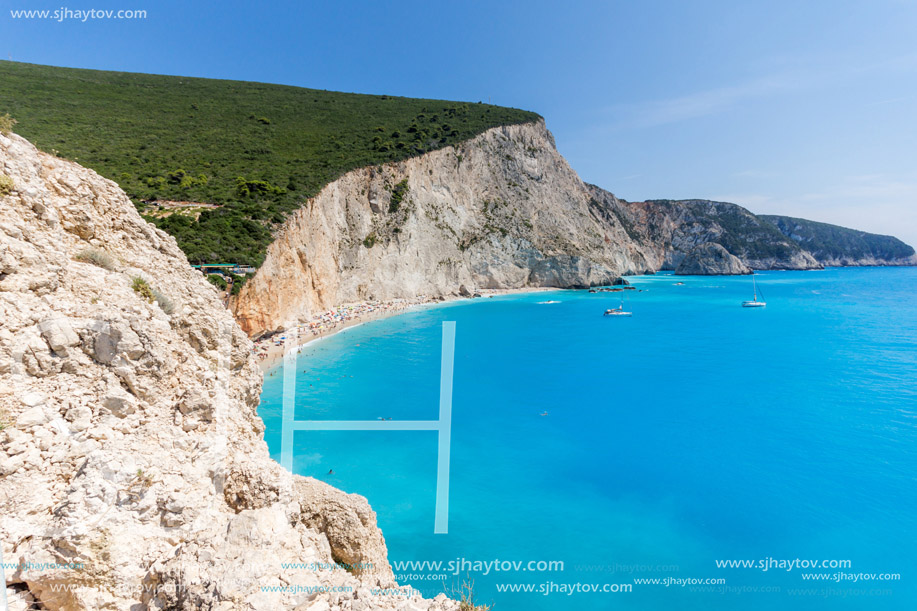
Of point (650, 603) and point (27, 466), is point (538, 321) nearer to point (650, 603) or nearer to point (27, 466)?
point (650, 603)

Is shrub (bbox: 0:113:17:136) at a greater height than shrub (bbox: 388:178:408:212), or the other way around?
shrub (bbox: 388:178:408:212)

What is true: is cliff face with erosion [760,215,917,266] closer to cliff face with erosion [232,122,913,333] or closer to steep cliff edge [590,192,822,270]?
steep cliff edge [590,192,822,270]

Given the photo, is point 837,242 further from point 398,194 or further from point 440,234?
point 398,194

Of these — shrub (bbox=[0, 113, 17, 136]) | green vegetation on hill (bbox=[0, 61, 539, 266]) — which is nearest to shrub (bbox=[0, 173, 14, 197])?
shrub (bbox=[0, 113, 17, 136])

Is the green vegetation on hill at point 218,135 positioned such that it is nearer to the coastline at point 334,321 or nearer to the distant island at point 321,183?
the distant island at point 321,183

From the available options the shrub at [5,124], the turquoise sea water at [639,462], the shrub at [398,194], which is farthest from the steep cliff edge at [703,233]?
the shrub at [5,124]

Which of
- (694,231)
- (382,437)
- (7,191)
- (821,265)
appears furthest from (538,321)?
(821,265)
